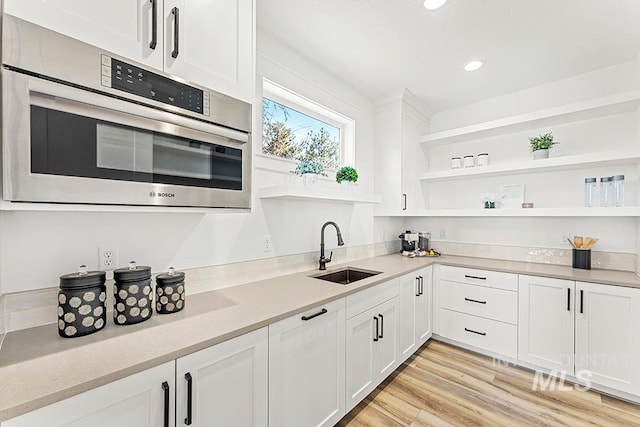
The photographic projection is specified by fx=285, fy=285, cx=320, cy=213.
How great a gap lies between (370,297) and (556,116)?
2.29 meters

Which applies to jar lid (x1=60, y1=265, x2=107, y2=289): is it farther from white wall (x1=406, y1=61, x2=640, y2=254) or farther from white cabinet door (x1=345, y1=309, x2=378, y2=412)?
white wall (x1=406, y1=61, x2=640, y2=254)

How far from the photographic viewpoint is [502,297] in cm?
247

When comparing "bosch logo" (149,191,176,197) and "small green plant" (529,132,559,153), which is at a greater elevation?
"small green plant" (529,132,559,153)

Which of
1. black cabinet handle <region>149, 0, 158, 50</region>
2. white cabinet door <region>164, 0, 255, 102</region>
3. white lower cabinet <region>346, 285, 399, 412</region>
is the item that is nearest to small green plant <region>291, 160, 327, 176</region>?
white cabinet door <region>164, 0, 255, 102</region>

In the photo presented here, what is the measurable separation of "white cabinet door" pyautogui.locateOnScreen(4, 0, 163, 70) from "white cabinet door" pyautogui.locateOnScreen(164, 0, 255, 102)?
0.05 metres

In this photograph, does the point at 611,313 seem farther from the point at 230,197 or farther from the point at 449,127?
the point at 230,197

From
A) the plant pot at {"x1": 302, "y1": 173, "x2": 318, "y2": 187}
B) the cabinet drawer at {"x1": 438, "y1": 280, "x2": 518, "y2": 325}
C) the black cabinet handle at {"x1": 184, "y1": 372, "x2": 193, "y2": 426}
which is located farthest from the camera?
the cabinet drawer at {"x1": 438, "y1": 280, "x2": 518, "y2": 325}

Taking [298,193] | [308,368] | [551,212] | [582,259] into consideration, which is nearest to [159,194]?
[298,193]

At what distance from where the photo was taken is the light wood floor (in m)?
1.81

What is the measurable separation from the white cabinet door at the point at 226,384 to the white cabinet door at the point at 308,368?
68mm

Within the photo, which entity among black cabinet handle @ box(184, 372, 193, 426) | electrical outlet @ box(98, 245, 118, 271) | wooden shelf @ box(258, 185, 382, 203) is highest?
wooden shelf @ box(258, 185, 382, 203)

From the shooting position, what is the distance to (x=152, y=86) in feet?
3.63

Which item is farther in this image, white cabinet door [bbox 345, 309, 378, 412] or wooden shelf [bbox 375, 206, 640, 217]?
wooden shelf [bbox 375, 206, 640, 217]

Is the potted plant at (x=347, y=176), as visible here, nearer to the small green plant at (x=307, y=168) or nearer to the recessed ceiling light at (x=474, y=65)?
the small green plant at (x=307, y=168)
